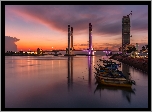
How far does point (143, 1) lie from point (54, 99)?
5697 mm

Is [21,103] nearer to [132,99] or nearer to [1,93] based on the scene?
[1,93]

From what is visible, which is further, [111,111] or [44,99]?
[44,99]

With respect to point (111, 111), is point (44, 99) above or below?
below

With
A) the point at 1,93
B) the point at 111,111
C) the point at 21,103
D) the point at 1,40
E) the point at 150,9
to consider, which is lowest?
the point at 21,103

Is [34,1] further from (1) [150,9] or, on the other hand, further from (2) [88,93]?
(2) [88,93]

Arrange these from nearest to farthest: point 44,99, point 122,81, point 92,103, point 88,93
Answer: point 92,103, point 44,99, point 88,93, point 122,81

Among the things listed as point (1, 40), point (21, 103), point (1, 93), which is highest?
point (1, 40)

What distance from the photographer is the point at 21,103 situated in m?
7.18

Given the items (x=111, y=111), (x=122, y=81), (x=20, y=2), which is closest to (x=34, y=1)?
(x=20, y=2)

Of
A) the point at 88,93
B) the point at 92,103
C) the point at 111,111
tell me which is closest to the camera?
the point at 111,111

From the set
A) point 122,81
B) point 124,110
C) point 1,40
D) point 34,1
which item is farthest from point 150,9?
point 122,81

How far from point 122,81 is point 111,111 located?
690 cm

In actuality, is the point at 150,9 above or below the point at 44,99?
above

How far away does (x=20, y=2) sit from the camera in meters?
3.42
